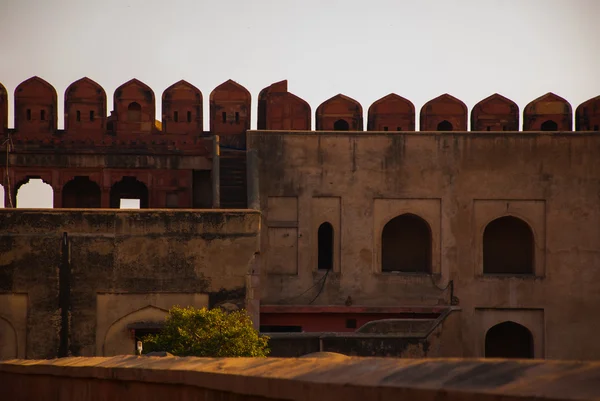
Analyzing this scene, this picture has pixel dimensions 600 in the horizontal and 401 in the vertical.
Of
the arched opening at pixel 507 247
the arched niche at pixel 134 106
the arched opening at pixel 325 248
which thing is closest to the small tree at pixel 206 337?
the arched opening at pixel 325 248

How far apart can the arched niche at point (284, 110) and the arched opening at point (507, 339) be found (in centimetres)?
590

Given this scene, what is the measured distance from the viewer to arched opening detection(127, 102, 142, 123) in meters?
21.3

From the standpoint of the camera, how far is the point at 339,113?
70.8 ft

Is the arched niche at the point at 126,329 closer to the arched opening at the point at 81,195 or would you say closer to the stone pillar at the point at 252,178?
the stone pillar at the point at 252,178

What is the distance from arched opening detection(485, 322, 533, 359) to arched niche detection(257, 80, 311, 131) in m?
5.90

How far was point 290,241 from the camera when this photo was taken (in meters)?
20.0

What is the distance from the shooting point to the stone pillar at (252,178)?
19.3 m

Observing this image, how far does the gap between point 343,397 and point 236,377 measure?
967mm

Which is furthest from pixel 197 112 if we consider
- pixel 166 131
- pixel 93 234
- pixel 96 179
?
pixel 93 234

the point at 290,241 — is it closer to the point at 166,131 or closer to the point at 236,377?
the point at 166,131

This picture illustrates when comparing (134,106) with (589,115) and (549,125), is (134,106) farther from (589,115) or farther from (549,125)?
(589,115)

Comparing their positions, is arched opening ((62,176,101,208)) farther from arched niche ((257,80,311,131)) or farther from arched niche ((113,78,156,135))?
arched niche ((257,80,311,131))

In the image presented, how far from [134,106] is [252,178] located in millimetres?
3336

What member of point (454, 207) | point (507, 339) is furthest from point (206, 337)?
point (507, 339)
